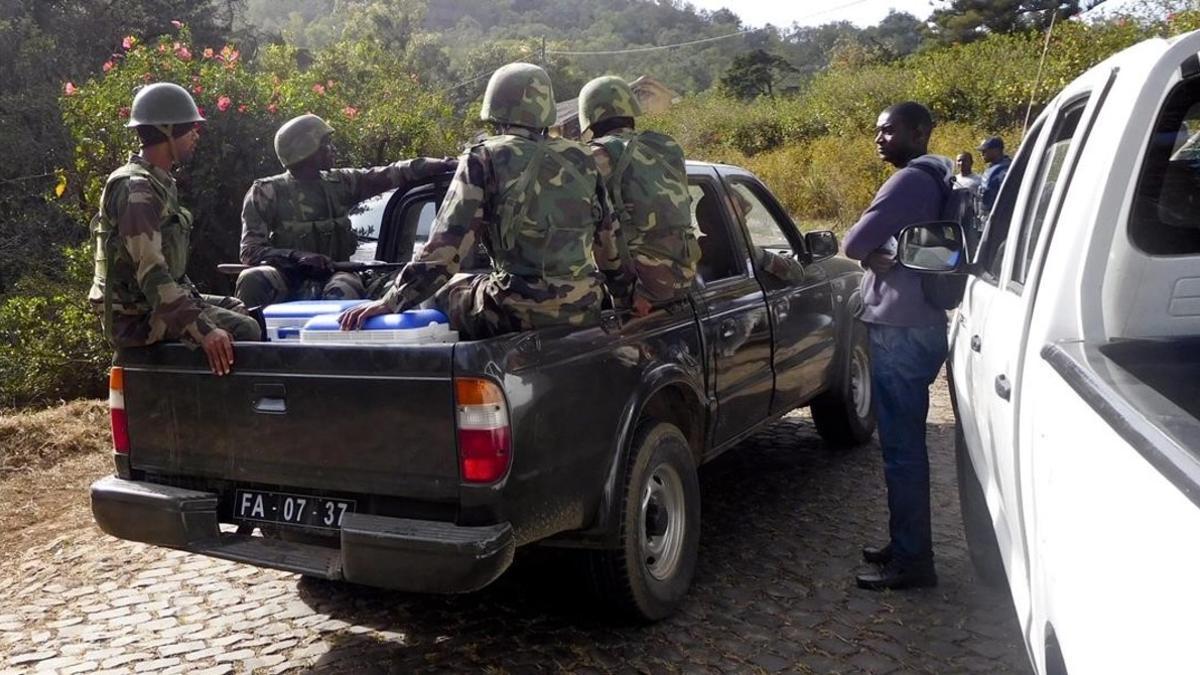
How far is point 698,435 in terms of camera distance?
4359 mm

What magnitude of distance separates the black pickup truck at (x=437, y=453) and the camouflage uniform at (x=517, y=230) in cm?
20

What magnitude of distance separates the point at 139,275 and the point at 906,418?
3.01 metres

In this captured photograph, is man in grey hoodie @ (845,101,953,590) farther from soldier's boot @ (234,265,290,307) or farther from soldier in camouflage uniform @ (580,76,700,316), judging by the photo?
soldier's boot @ (234,265,290,307)

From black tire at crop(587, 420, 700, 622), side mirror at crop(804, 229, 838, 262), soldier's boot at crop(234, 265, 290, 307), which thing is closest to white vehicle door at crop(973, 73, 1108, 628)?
black tire at crop(587, 420, 700, 622)

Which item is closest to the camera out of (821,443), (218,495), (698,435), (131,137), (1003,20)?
(218,495)

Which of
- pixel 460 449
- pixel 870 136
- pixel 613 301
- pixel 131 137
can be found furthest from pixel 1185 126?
pixel 870 136

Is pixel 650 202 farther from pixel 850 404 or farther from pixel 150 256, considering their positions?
pixel 850 404

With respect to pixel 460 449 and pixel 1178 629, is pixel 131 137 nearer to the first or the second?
pixel 460 449

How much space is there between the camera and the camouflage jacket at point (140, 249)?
3.68 metres

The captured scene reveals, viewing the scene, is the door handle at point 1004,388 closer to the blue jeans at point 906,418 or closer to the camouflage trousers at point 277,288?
the blue jeans at point 906,418

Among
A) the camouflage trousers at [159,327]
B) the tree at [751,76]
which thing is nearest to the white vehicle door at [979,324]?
the camouflage trousers at [159,327]

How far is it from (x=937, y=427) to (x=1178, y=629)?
5.71 meters

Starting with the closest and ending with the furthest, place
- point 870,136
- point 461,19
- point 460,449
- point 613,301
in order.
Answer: point 460,449, point 613,301, point 870,136, point 461,19

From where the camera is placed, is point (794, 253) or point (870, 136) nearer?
point (794, 253)
